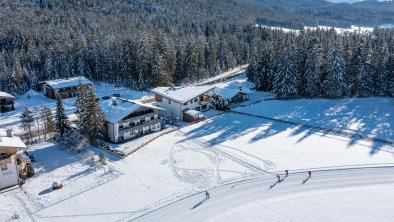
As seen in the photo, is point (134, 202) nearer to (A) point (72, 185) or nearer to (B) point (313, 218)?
(A) point (72, 185)

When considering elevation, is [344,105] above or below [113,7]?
below

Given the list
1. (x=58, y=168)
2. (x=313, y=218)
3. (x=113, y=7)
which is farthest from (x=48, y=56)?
(x=113, y=7)

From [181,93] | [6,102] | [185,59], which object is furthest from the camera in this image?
[185,59]

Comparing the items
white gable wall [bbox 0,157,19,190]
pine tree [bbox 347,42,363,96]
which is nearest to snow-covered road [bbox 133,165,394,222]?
white gable wall [bbox 0,157,19,190]

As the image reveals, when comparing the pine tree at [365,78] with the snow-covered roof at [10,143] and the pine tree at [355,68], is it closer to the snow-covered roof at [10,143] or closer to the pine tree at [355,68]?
the pine tree at [355,68]

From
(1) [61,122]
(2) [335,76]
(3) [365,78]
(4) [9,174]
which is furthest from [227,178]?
(3) [365,78]

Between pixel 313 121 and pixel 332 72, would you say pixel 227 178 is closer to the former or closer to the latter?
pixel 313 121
